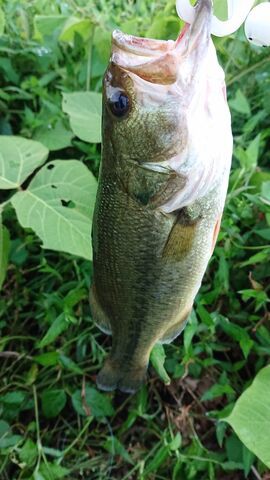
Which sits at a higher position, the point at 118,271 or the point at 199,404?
the point at 118,271

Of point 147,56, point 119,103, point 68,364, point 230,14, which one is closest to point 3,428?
point 68,364

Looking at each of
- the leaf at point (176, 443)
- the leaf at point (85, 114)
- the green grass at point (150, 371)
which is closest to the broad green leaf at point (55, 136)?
the green grass at point (150, 371)

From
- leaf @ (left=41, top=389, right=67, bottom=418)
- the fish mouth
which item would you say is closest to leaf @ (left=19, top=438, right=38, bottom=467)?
leaf @ (left=41, top=389, right=67, bottom=418)

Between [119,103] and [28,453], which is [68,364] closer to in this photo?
[28,453]

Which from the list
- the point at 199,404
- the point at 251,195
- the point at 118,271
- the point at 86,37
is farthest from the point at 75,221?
the point at 86,37

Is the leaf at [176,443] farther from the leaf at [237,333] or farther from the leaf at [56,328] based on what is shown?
the leaf at [56,328]

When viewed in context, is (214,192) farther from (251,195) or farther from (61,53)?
(61,53)
